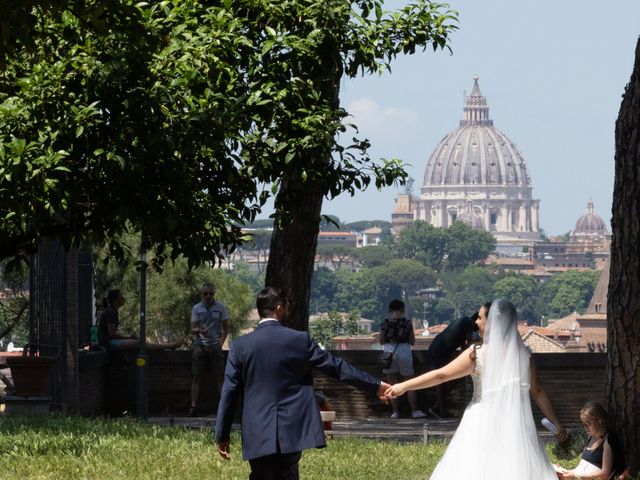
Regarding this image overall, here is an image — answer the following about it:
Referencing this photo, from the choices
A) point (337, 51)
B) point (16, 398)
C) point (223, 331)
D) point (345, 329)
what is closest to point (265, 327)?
point (337, 51)

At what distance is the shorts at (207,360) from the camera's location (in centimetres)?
1834

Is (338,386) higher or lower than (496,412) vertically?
lower

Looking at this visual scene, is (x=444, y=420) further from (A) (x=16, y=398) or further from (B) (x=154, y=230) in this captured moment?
(B) (x=154, y=230)

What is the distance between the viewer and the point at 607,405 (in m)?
10.4

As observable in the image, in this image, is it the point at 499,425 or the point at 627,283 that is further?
the point at 627,283

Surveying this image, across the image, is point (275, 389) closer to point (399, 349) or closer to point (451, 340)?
point (451, 340)

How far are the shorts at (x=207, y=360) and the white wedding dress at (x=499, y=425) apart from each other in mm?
10099

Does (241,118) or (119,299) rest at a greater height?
(241,118)

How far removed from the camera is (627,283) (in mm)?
10047

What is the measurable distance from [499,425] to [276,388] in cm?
115

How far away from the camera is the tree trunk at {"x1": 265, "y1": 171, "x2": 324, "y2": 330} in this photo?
16.2 m

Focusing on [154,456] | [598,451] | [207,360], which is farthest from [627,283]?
[207,360]

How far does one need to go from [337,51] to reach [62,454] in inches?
185

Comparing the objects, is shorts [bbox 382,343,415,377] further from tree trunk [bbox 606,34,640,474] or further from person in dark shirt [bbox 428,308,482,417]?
tree trunk [bbox 606,34,640,474]
